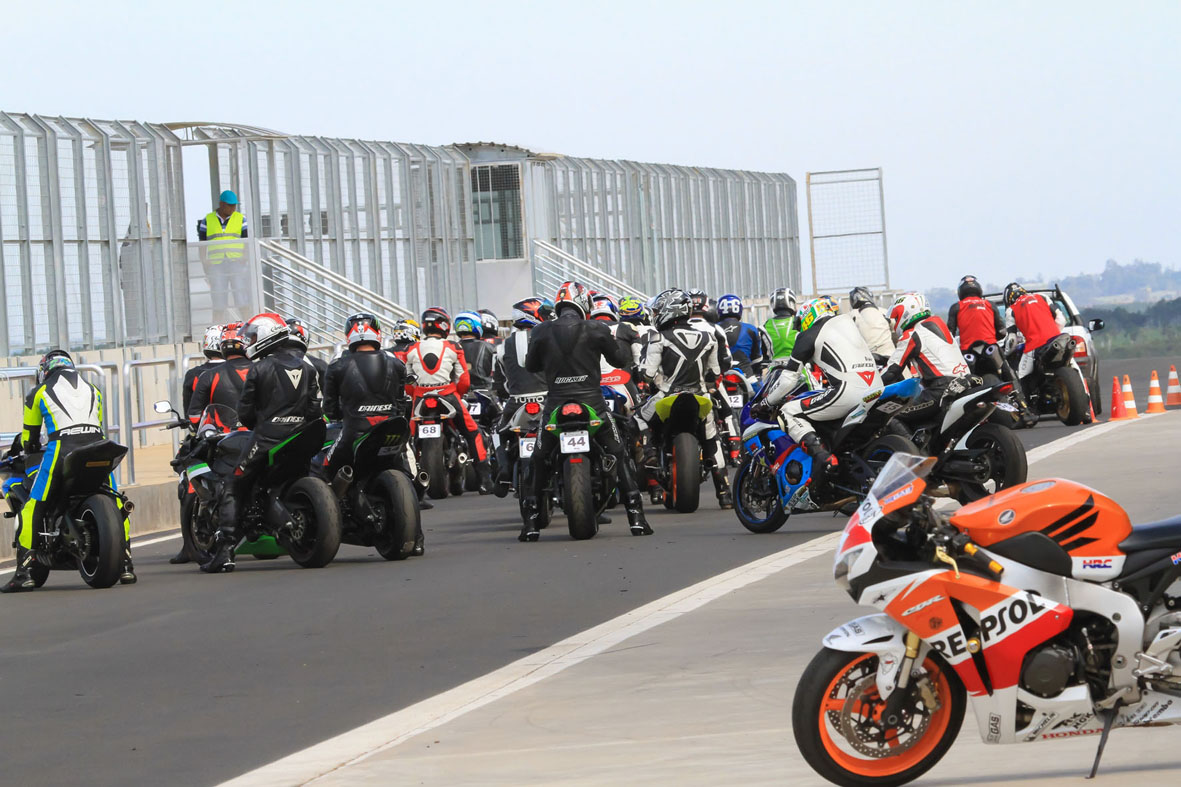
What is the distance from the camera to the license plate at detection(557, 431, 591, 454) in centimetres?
1449

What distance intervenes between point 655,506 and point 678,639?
8.31 m

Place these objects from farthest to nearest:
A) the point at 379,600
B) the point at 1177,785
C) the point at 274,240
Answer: the point at 274,240 → the point at 379,600 → the point at 1177,785

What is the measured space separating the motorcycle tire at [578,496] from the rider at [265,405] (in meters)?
1.87

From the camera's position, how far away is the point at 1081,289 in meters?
122

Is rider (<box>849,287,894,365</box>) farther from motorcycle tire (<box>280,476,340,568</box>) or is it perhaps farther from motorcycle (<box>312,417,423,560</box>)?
motorcycle tire (<box>280,476,340,568</box>)

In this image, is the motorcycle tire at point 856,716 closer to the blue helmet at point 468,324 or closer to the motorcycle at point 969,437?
the motorcycle at point 969,437

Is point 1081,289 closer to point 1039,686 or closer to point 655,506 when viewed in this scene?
point 655,506

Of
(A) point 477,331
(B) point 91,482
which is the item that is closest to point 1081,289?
(A) point 477,331

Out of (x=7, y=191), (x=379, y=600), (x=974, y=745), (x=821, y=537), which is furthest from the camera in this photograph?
(x=7, y=191)

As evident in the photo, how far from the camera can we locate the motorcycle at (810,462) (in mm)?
14266

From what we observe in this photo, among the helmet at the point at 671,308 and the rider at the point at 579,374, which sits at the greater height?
the helmet at the point at 671,308

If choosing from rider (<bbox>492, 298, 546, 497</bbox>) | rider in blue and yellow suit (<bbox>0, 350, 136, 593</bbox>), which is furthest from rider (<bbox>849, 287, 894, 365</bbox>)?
rider in blue and yellow suit (<bbox>0, 350, 136, 593</bbox>)

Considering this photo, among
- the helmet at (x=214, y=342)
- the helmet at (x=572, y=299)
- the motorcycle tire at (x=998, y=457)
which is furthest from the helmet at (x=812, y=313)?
the helmet at (x=214, y=342)

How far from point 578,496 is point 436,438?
4960 mm
